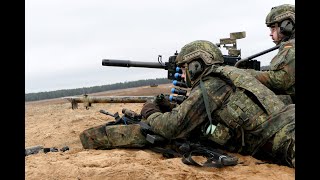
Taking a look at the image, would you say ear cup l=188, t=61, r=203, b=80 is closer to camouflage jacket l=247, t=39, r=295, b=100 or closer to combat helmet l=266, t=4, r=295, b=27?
camouflage jacket l=247, t=39, r=295, b=100

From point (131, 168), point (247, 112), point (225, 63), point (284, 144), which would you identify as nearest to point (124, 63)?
point (225, 63)

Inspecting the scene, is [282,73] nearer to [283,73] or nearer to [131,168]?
[283,73]

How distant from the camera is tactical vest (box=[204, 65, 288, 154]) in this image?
4453mm

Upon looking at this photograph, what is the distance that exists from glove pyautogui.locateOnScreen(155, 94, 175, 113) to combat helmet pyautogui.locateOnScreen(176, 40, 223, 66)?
0.83 meters

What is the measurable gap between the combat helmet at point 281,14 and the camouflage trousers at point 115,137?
9.52 ft

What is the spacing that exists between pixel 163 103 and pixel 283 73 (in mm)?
1811

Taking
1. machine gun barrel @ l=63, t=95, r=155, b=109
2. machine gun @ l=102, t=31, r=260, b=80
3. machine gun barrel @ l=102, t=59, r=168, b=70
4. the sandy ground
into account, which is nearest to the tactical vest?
the sandy ground

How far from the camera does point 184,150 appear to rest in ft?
15.6

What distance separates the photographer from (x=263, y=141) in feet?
14.8

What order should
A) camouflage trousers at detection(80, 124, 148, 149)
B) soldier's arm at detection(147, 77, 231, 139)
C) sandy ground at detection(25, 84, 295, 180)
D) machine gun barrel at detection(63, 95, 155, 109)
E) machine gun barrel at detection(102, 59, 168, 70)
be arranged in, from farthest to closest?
machine gun barrel at detection(63, 95, 155, 109)
machine gun barrel at detection(102, 59, 168, 70)
camouflage trousers at detection(80, 124, 148, 149)
soldier's arm at detection(147, 77, 231, 139)
sandy ground at detection(25, 84, 295, 180)
